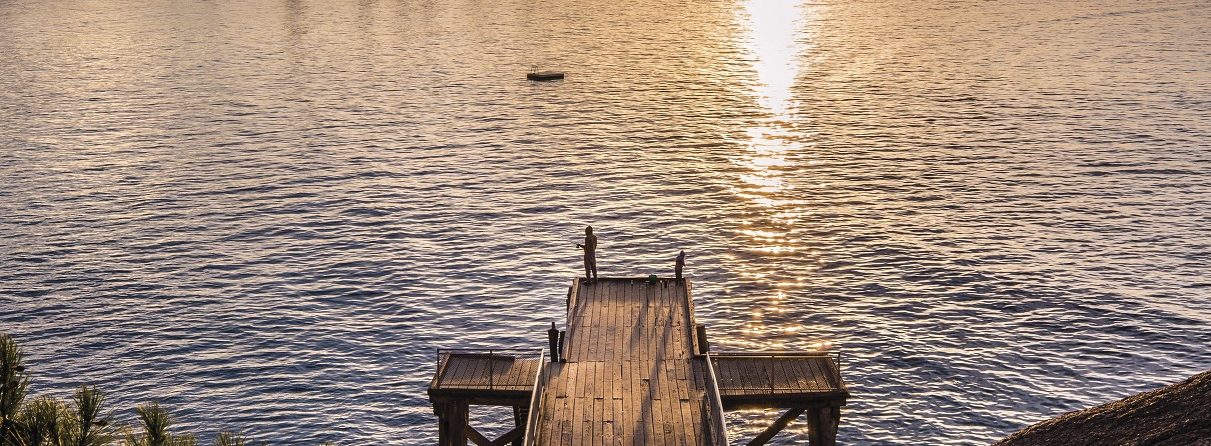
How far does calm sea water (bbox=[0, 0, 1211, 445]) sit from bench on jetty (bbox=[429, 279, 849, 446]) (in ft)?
35.7

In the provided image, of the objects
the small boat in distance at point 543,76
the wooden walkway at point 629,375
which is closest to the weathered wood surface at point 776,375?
the wooden walkway at point 629,375

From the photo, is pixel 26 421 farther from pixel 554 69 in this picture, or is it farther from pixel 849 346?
pixel 554 69

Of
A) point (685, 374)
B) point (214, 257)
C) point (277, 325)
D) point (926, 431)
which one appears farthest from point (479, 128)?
point (685, 374)

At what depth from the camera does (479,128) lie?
114000 mm

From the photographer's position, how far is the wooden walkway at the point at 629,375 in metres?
30.0

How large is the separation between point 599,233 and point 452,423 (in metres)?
38.5

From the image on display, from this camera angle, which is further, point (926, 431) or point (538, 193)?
point (538, 193)

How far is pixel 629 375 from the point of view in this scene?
110 feet

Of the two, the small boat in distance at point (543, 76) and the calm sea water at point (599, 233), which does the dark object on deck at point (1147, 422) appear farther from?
the small boat in distance at point (543, 76)

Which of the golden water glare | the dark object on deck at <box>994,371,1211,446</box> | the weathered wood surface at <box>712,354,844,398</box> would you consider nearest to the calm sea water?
the golden water glare

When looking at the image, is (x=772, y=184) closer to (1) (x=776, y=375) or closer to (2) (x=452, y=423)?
(1) (x=776, y=375)

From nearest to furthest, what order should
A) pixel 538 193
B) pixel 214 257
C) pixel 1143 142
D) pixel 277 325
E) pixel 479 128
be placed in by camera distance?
pixel 277 325 < pixel 214 257 < pixel 538 193 < pixel 1143 142 < pixel 479 128

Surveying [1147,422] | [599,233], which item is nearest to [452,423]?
[1147,422]

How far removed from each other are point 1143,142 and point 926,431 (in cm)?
6144
